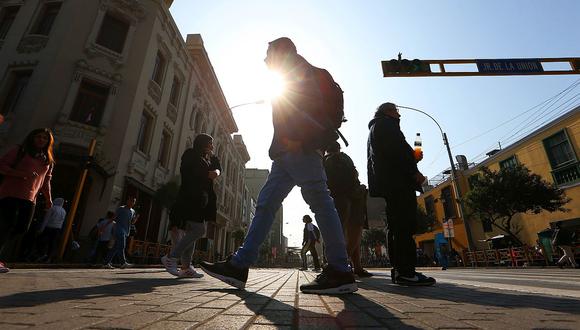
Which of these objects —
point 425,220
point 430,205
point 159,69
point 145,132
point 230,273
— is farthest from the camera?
point 430,205

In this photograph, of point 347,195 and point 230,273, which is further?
point 347,195

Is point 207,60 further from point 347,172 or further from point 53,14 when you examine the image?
point 347,172

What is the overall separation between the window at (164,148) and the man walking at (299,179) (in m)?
14.5

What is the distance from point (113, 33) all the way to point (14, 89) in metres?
4.41

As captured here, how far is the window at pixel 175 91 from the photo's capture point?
1689 centimetres

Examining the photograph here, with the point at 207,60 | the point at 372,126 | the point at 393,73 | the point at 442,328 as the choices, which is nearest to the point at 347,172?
the point at 372,126

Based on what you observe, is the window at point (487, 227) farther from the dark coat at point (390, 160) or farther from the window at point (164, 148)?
the dark coat at point (390, 160)

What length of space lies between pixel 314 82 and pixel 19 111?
13001mm

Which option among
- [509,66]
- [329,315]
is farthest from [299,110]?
[509,66]

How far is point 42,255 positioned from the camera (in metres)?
7.37

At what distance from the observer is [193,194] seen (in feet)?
13.0

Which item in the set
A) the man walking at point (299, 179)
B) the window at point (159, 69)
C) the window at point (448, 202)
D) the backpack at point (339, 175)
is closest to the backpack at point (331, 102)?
the man walking at point (299, 179)

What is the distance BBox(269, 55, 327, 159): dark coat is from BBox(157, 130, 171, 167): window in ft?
47.6

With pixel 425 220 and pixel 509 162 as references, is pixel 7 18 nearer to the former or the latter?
pixel 509 162
